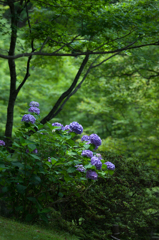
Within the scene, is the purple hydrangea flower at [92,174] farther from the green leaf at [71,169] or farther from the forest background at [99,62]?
the forest background at [99,62]

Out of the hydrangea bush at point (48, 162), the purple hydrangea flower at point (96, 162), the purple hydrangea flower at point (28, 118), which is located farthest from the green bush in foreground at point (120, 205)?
the purple hydrangea flower at point (28, 118)

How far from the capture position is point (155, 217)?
5.48m

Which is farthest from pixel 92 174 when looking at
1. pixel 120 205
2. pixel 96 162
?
pixel 120 205

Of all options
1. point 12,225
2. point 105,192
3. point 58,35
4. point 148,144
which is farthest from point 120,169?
point 148,144

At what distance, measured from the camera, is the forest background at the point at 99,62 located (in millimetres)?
4902

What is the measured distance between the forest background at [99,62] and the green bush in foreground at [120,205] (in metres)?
0.59

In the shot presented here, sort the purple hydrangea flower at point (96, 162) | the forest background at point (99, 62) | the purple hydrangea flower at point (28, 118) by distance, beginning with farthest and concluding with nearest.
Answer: the forest background at point (99, 62) → the purple hydrangea flower at point (28, 118) → the purple hydrangea flower at point (96, 162)

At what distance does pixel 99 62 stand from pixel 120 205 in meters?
5.64

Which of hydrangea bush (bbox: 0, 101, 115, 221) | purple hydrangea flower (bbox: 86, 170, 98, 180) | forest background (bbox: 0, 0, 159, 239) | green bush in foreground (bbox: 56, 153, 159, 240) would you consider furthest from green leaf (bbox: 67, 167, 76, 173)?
green bush in foreground (bbox: 56, 153, 159, 240)

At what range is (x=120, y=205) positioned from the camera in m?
5.04

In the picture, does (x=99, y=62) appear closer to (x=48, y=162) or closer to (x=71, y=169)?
(x=48, y=162)

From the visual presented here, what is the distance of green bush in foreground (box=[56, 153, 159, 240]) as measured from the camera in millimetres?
4785

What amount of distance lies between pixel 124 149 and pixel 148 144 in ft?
3.64

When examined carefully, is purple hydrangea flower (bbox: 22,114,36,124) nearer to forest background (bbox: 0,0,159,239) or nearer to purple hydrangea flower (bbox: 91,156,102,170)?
forest background (bbox: 0,0,159,239)
